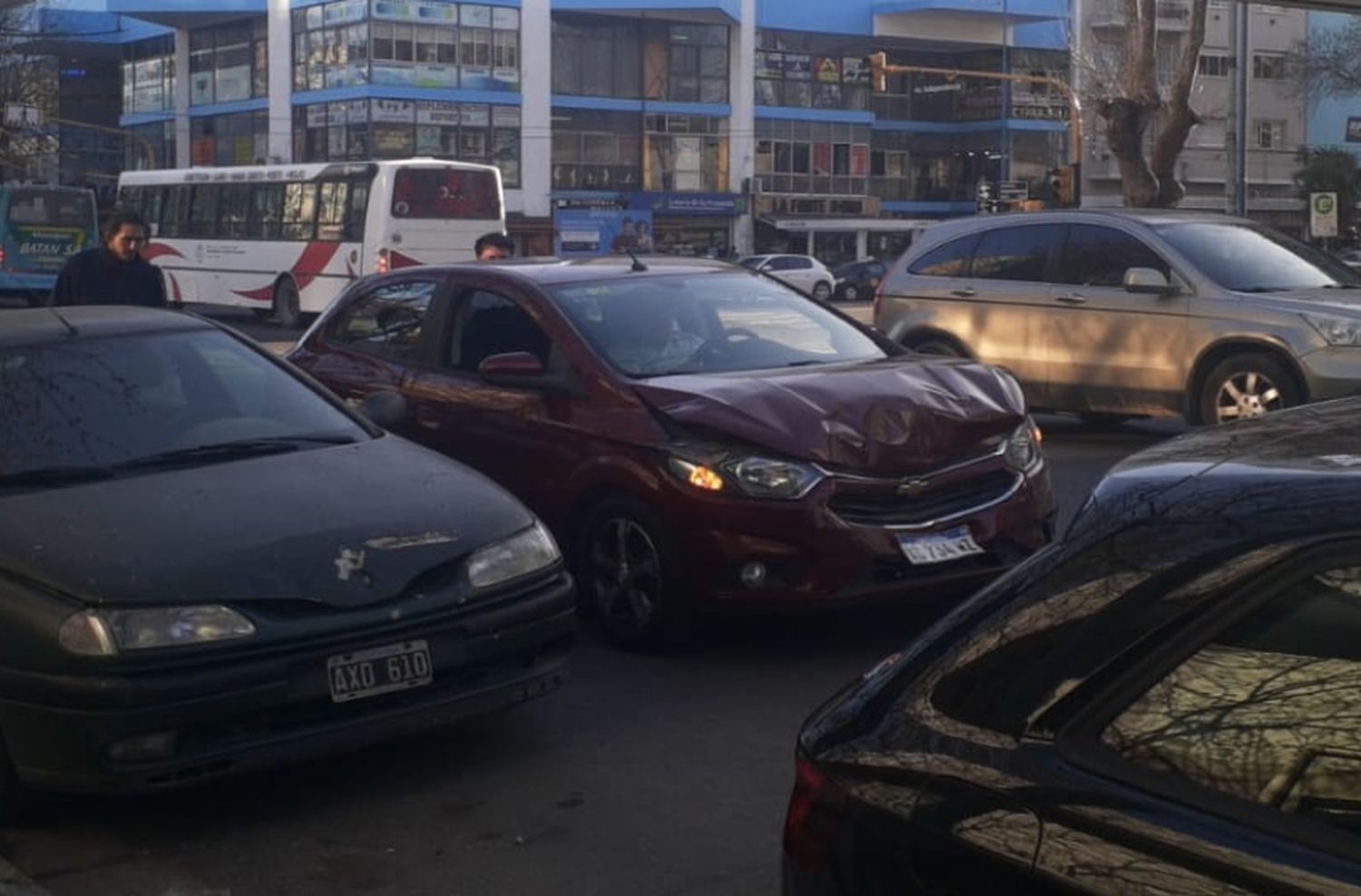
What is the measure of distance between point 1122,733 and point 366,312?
6.97 meters

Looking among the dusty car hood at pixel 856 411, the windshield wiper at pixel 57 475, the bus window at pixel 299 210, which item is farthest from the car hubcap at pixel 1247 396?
the bus window at pixel 299 210

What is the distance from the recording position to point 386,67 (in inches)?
2399

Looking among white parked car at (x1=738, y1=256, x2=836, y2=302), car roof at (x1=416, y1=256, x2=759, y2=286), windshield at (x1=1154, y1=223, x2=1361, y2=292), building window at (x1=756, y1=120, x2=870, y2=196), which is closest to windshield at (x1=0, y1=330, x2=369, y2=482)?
car roof at (x1=416, y1=256, x2=759, y2=286)

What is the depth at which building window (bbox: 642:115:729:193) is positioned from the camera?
221 ft

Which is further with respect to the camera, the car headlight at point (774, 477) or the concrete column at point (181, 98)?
the concrete column at point (181, 98)

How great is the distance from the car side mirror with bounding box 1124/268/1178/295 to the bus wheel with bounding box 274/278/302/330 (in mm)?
24971

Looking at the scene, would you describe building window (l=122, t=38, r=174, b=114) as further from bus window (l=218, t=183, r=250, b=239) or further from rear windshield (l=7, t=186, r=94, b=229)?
bus window (l=218, t=183, r=250, b=239)

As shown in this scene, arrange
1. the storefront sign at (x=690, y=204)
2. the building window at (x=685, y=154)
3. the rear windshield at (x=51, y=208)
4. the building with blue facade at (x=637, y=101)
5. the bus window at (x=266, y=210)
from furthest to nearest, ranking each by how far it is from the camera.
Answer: the building window at (x=685, y=154)
the storefront sign at (x=690, y=204)
the building with blue facade at (x=637, y=101)
the rear windshield at (x=51, y=208)
the bus window at (x=266, y=210)

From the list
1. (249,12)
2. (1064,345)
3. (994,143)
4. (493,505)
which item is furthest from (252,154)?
(493,505)

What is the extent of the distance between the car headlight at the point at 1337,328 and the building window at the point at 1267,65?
53.3 m

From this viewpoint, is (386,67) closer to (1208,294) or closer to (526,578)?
(1208,294)

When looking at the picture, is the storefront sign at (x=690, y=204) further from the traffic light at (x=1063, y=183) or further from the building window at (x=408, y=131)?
the traffic light at (x=1063, y=183)

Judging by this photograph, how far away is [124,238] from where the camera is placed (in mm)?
10922

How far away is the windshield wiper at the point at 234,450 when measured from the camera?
242 inches
